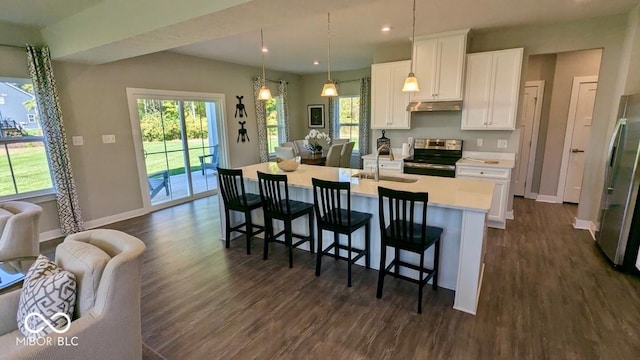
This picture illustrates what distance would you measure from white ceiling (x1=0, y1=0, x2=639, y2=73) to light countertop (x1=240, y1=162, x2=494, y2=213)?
1.52 metres

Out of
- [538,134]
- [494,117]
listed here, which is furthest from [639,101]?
[538,134]

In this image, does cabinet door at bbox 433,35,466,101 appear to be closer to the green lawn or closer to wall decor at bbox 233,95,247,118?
wall decor at bbox 233,95,247,118

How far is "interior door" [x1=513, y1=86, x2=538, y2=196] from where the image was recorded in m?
5.31

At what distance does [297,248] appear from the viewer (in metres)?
3.62

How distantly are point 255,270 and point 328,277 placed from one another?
2.53 feet

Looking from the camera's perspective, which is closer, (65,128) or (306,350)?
(306,350)

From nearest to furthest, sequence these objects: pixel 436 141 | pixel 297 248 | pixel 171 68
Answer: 1. pixel 297 248
2. pixel 436 141
3. pixel 171 68

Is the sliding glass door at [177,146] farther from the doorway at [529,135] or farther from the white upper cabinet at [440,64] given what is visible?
the doorway at [529,135]

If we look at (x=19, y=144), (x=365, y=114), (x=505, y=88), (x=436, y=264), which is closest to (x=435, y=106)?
(x=505, y=88)

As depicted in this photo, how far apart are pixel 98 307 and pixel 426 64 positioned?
4.50 m

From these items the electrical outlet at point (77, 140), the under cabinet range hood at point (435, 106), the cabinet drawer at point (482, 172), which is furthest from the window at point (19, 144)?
the cabinet drawer at point (482, 172)

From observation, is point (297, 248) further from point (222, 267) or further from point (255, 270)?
point (222, 267)

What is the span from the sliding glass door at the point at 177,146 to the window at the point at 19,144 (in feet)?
4.03

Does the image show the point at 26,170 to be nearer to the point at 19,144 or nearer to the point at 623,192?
the point at 19,144
